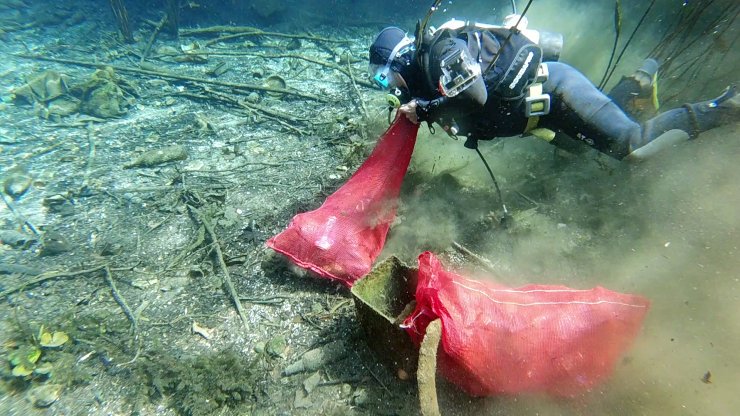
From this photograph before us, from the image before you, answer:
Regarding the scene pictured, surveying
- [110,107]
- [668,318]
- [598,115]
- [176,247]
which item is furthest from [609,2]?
[110,107]

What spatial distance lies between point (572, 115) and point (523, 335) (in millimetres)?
2185

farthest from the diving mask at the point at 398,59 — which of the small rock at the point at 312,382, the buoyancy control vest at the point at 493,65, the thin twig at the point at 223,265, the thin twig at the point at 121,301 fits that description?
the thin twig at the point at 121,301

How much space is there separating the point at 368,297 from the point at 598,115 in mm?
2605

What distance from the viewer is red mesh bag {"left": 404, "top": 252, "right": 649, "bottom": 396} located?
6.48 feet

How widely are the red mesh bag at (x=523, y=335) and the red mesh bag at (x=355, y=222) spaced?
101cm

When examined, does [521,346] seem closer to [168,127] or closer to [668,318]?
[668,318]

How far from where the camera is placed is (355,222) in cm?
308

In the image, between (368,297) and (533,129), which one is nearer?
(368,297)

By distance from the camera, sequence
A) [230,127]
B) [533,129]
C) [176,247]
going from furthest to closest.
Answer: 1. [230,127]
2. [176,247]
3. [533,129]

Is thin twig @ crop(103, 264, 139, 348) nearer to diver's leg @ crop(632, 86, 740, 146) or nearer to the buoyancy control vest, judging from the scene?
the buoyancy control vest

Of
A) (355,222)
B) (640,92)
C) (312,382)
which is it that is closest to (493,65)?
(355,222)

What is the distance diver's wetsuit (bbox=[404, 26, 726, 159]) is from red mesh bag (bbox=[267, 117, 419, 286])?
34 centimetres

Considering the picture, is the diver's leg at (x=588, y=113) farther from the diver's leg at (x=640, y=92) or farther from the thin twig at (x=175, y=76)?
the thin twig at (x=175, y=76)

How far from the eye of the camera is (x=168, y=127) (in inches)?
249
